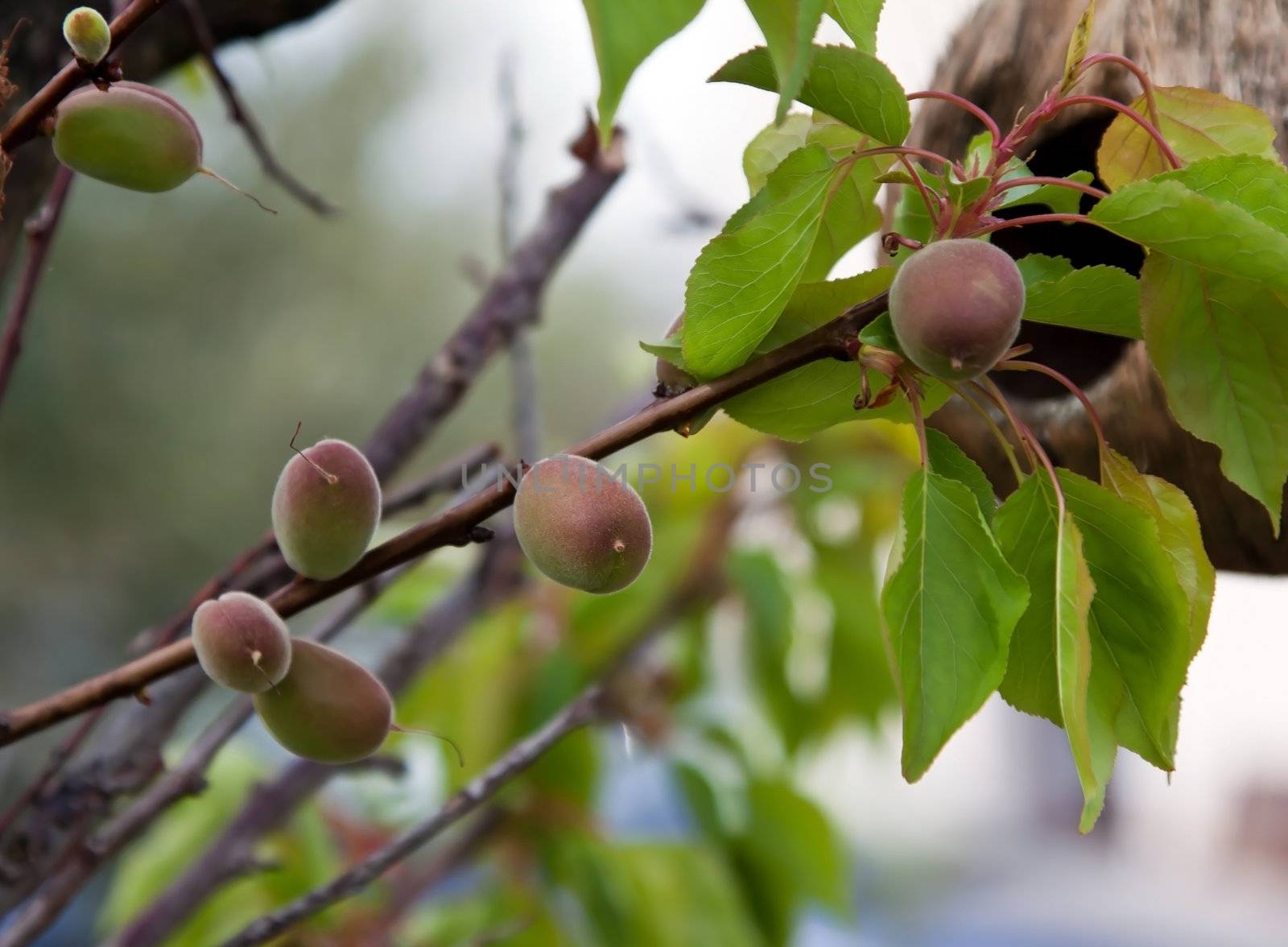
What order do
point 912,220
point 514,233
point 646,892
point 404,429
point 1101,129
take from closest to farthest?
point 912,220 < point 1101,129 < point 404,429 < point 514,233 < point 646,892

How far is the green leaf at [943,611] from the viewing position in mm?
212

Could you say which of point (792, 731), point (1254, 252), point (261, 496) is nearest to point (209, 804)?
point (792, 731)

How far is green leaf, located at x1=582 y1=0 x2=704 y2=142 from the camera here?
17cm

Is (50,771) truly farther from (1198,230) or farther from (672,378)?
(1198,230)

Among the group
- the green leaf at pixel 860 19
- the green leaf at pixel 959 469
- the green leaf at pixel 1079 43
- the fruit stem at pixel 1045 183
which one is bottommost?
the green leaf at pixel 959 469

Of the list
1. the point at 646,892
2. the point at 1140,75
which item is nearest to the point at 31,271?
the point at 1140,75

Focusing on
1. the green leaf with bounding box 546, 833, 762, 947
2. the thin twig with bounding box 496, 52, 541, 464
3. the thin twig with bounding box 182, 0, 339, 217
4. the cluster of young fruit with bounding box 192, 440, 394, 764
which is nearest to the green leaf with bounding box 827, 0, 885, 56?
the cluster of young fruit with bounding box 192, 440, 394, 764

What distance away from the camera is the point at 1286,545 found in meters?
0.36

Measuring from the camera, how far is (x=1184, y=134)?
261 mm

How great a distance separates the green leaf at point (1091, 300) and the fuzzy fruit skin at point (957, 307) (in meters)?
0.02

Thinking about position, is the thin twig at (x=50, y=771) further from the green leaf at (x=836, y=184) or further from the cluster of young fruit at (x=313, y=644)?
the green leaf at (x=836, y=184)

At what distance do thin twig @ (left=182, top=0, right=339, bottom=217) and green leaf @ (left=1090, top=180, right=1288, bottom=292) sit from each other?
1.01 feet

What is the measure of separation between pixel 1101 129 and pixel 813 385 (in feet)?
0.66

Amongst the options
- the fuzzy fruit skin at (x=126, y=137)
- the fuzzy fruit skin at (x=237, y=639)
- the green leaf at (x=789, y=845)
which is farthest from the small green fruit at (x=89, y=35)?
the green leaf at (x=789, y=845)
